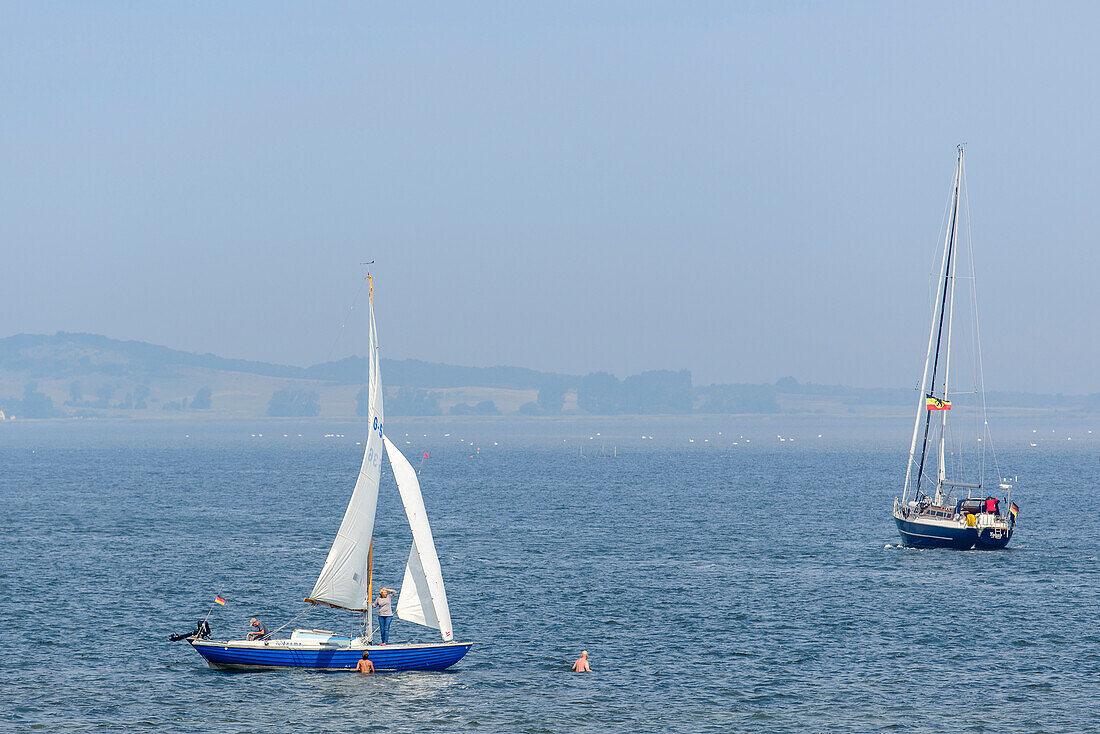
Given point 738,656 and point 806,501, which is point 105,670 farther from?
point 806,501

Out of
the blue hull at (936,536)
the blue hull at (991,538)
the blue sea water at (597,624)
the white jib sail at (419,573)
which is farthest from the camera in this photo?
the blue hull at (936,536)

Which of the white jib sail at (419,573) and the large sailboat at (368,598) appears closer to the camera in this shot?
the white jib sail at (419,573)

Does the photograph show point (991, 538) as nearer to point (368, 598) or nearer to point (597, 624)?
point (597, 624)

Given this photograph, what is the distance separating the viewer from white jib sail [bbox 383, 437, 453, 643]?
4922 centimetres

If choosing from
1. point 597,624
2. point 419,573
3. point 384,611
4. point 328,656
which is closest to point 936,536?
point 597,624

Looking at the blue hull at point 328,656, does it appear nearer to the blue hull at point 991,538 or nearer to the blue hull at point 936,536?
the blue hull at point 936,536

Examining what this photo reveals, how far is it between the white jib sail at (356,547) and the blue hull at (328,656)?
2.37 m

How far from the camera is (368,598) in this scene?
51.0m

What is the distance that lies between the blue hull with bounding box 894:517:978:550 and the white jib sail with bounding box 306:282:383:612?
4977 cm

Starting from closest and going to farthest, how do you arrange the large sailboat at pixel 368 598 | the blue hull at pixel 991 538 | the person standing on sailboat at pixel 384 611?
the large sailboat at pixel 368 598 → the person standing on sailboat at pixel 384 611 → the blue hull at pixel 991 538

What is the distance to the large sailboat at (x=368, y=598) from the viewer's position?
49.5 m

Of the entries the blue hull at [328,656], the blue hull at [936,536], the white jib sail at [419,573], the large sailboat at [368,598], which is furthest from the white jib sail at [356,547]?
the blue hull at [936,536]

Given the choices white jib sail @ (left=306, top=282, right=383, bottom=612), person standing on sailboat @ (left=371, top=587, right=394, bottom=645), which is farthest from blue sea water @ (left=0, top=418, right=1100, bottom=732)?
white jib sail @ (left=306, top=282, right=383, bottom=612)

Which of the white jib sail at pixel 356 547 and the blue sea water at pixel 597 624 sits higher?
the white jib sail at pixel 356 547
